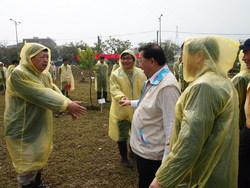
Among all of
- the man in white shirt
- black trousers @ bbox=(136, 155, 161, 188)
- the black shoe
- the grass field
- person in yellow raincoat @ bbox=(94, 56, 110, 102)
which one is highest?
the man in white shirt

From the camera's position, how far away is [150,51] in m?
2.59

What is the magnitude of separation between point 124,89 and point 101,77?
6.28m

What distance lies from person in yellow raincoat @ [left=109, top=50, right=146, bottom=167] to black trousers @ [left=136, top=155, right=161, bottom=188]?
1.87m

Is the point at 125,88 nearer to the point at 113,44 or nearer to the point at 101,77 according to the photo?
the point at 101,77

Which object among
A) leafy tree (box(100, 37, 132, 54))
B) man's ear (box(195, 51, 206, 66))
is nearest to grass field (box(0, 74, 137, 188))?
man's ear (box(195, 51, 206, 66))

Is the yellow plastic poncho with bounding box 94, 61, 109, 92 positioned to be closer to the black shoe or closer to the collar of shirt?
the black shoe

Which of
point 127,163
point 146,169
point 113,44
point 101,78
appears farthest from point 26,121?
point 113,44

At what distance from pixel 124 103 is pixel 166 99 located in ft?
3.88

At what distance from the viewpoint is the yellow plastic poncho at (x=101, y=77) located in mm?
10734

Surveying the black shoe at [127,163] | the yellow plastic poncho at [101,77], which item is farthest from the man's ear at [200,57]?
the yellow plastic poncho at [101,77]

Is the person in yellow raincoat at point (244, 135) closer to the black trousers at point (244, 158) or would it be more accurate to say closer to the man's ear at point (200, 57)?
the black trousers at point (244, 158)

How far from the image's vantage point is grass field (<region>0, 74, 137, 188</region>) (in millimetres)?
4262

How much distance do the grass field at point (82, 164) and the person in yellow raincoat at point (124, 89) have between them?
56 centimetres

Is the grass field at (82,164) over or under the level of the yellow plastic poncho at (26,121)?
under
